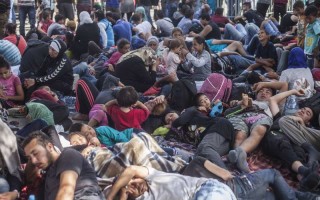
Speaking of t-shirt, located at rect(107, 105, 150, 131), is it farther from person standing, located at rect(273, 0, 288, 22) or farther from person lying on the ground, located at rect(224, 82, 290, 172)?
person standing, located at rect(273, 0, 288, 22)

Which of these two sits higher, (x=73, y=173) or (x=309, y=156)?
(x=73, y=173)

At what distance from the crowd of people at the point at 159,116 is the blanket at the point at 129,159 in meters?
0.01

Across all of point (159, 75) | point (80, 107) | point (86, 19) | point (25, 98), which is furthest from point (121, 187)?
point (86, 19)

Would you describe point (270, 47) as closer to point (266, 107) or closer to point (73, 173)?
point (266, 107)

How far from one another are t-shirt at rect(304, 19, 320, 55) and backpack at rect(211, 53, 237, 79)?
1.22 meters

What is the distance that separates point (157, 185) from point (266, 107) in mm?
2616

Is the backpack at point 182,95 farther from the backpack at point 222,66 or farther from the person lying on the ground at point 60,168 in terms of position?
the person lying on the ground at point 60,168

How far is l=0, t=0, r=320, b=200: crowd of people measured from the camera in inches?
202

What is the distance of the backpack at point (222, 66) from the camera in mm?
10219

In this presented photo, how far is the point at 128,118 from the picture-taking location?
736 cm

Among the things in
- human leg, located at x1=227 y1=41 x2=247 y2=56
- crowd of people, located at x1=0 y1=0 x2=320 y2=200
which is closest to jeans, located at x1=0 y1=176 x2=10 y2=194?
crowd of people, located at x1=0 y1=0 x2=320 y2=200

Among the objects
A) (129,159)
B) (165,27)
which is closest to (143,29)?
(165,27)

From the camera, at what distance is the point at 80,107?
8.45 metres

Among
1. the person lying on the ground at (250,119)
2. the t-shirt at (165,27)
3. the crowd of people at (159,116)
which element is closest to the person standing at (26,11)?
the crowd of people at (159,116)
